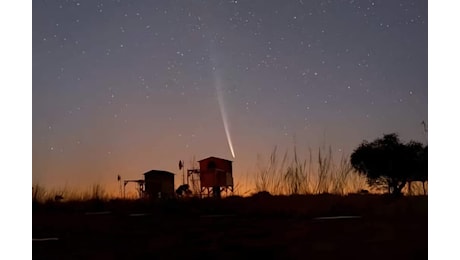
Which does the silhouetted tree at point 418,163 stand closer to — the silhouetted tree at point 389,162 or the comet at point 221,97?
the silhouetted tree at point 389,162

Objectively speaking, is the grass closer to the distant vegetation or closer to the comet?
the distant vegetation

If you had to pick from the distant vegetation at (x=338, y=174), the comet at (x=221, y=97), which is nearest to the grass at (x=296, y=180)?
the distant vegetation at (x=338, y=174)

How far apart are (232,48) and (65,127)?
0.78m

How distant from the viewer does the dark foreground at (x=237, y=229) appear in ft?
7.79

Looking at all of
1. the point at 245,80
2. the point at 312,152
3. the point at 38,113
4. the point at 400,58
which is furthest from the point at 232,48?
the point at 38,113

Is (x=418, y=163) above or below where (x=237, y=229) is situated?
above

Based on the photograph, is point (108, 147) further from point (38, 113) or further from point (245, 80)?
point (245, 80)

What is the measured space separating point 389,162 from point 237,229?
67cm

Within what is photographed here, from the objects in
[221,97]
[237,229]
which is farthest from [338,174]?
[221,97]

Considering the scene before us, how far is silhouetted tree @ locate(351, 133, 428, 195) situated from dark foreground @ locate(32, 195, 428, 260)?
73 mm

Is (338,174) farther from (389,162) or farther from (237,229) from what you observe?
(237,229)

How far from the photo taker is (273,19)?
2.52 m

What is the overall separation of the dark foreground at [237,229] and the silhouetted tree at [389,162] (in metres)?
0.07

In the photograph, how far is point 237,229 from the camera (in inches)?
95.4
